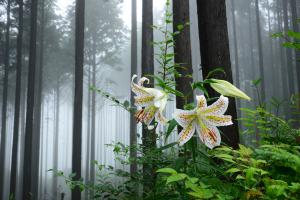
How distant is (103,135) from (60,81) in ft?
38.2

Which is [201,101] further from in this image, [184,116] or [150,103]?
[150,103]

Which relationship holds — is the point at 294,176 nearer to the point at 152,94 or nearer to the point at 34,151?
the point at 152,94

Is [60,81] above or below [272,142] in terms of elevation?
above

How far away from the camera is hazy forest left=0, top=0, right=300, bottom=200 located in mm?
1327

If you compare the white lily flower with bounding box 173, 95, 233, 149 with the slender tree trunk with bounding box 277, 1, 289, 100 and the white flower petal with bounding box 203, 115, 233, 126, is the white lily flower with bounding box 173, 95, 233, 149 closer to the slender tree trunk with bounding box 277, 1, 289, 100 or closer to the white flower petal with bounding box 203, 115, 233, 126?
the white flower petal with bounding box 203, 115, 233, 126

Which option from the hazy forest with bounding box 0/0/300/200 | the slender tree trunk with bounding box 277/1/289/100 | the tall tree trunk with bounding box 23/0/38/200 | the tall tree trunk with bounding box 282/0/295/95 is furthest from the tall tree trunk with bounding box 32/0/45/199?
the slender tree trunk with bounding box 277/1/289/100

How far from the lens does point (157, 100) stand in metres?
1.28

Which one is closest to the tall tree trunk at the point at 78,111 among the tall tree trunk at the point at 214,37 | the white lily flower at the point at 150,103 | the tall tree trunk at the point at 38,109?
the tall tree trunk at the point at 214,37

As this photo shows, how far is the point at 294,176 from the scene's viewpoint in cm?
145

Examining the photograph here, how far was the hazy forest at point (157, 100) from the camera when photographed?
1327 mm

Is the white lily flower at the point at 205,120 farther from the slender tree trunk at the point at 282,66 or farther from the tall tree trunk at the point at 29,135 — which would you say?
the slender tree trunk at the point at 282,66

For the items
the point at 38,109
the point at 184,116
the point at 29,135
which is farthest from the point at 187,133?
the point at 38,109

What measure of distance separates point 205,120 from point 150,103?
246 millimetres

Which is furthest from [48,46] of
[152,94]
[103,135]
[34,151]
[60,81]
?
[152,94]
